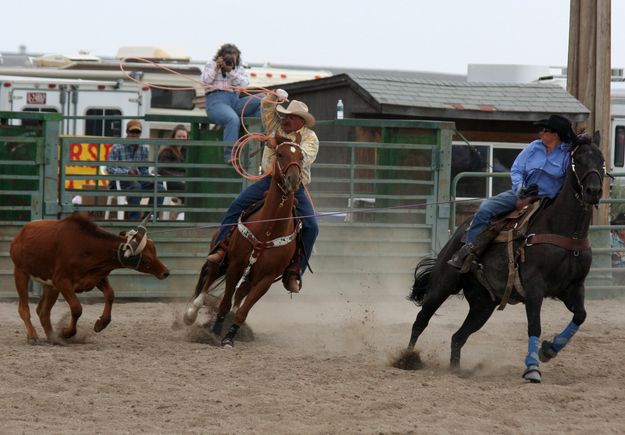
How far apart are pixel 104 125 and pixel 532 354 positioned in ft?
36.9

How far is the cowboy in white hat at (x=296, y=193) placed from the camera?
30.5ft

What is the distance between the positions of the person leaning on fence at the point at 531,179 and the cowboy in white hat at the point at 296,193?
4.75 feet

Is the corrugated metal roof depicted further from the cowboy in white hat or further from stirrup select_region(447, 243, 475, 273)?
stirrup select_region(447, 243, 475, 273)

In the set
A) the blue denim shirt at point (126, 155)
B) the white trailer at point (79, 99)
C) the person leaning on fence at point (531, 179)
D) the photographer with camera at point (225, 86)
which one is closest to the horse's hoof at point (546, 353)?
the person leaning on fence at point (531, 179)

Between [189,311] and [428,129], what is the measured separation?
501 cm

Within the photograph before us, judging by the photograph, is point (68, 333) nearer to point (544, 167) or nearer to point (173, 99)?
point (544, 167)

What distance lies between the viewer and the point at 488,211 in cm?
832

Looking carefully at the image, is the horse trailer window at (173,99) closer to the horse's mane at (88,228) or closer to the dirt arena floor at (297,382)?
the dirt arena floor at (297,382)

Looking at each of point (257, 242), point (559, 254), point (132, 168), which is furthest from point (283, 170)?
point (132, 168)

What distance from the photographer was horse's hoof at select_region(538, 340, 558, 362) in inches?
315

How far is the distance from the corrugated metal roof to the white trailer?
4214 millimetres

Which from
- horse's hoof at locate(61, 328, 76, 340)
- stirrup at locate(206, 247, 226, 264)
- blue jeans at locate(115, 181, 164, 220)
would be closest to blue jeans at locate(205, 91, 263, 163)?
blue jeans at locate(115, 181, 164, 220)

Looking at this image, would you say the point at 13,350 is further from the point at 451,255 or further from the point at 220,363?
the point at 451,255

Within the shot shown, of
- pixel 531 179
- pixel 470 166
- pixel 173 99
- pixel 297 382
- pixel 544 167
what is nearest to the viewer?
pixel 297 382
